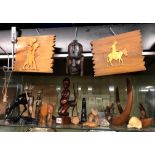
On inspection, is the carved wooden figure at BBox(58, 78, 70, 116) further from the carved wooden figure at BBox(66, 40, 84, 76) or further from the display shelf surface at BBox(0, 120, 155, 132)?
the carved wooden figure at BBox(66, 40, 84, 76)

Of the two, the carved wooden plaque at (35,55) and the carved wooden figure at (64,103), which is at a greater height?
the carved wooden plaque at (35,55)

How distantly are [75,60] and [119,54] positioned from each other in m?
0.20

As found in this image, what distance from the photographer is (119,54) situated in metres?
0.92

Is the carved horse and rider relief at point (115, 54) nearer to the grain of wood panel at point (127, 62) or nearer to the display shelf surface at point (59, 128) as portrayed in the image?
the grain of wood panel at point (127, 62)

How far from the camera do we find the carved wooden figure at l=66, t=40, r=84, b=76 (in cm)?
100

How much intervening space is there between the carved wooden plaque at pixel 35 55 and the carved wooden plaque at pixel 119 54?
19cm

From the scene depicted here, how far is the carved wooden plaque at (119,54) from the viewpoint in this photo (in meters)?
0.89

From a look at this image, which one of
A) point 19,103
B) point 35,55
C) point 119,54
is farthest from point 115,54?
point 19,103

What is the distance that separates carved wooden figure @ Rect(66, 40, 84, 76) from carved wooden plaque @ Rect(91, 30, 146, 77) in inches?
3.2

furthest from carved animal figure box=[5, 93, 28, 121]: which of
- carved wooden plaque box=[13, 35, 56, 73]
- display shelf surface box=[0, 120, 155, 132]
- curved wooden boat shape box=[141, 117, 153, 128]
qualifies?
curved wooden boat shape box=[141, 117, 153, 128]

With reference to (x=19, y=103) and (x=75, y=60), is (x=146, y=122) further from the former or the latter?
(x=19, y=103)

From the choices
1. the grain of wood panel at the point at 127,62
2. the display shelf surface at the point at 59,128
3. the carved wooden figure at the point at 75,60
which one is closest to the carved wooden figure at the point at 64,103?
the display shelf surface at the point at 59,128

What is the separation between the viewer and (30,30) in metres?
1.20

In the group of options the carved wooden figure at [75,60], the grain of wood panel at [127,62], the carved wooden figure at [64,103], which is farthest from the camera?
the carved wooden figure at [64,103]
